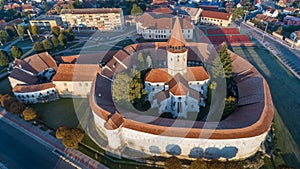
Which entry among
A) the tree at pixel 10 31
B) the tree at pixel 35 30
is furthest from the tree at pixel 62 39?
the tree at pixel 10 31

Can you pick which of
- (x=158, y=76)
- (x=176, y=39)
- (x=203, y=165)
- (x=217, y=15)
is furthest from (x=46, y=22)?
(x=203, y=165)

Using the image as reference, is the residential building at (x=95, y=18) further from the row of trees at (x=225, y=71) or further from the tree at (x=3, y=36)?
the row of trees at (x=225, y=71)

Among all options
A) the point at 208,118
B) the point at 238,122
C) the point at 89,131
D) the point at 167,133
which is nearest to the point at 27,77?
the point at 89,131

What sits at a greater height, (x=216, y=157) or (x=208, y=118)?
(x=208, y=118)

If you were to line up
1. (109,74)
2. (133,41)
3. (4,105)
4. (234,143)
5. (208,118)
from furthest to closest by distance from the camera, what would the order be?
(133,41) < (109,74) < (4,105) < (208,118) < (234,143)

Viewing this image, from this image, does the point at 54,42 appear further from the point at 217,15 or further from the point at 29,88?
the point at 217,15

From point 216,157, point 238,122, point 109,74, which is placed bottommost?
point 216,157

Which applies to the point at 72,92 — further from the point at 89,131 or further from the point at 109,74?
the point at 89,131

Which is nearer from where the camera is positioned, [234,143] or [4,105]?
[234,143]
